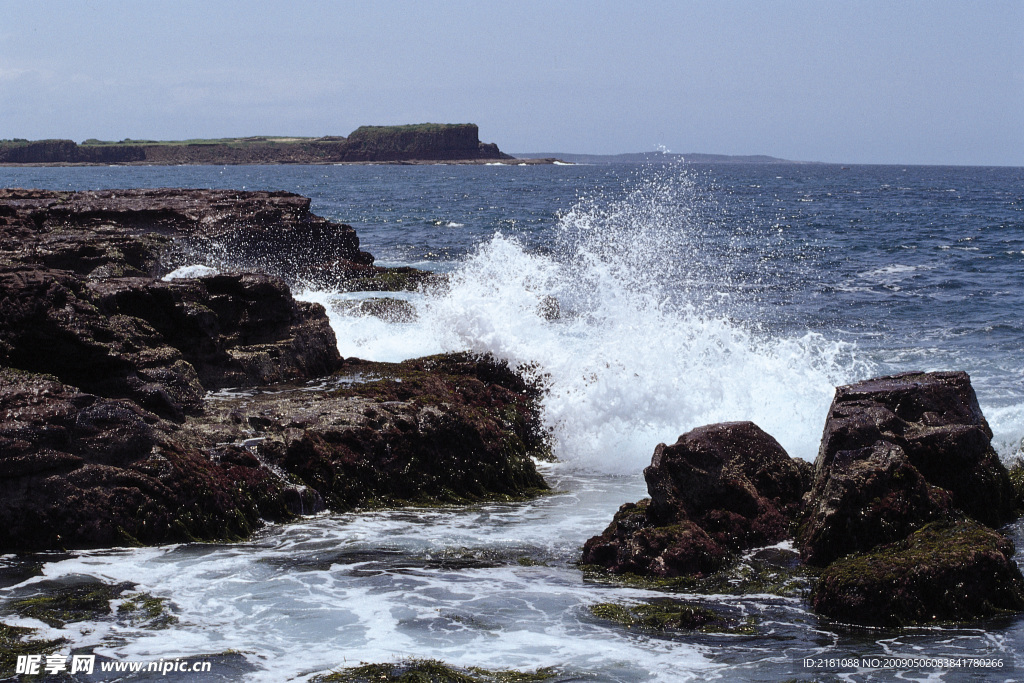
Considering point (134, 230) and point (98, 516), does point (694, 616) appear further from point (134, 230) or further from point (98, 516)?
point (134, 230)

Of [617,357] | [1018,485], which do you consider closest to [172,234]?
[617,357]

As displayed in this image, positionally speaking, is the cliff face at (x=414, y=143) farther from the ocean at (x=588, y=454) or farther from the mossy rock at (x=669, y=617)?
the mossy rock at (x=669, y=617)

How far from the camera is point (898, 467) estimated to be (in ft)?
20.1

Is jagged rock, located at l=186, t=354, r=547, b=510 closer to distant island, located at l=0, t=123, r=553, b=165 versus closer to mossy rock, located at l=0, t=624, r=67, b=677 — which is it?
mossy rock, located at l=0, t=624, r=67, b=677

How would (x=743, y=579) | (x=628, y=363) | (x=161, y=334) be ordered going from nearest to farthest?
(x=743, y=579) < (x=161, y=334) < (x=628, y=363)

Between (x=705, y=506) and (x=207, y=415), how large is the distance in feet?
14.0

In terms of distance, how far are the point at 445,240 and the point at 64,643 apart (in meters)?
25.3

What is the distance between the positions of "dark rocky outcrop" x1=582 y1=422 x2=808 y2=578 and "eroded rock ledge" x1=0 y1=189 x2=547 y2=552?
1.92 m

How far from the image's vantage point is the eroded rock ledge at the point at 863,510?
17.5 ft

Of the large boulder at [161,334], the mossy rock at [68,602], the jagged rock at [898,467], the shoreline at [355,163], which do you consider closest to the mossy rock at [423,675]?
the mossy rock at [68,602]

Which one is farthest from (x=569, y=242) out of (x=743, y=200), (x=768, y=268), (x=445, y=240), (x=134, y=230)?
(x=743, y=200)

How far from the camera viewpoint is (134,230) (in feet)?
52.7

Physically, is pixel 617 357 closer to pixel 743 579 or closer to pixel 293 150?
pixel 743 579

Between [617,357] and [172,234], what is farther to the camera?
[172,234]
